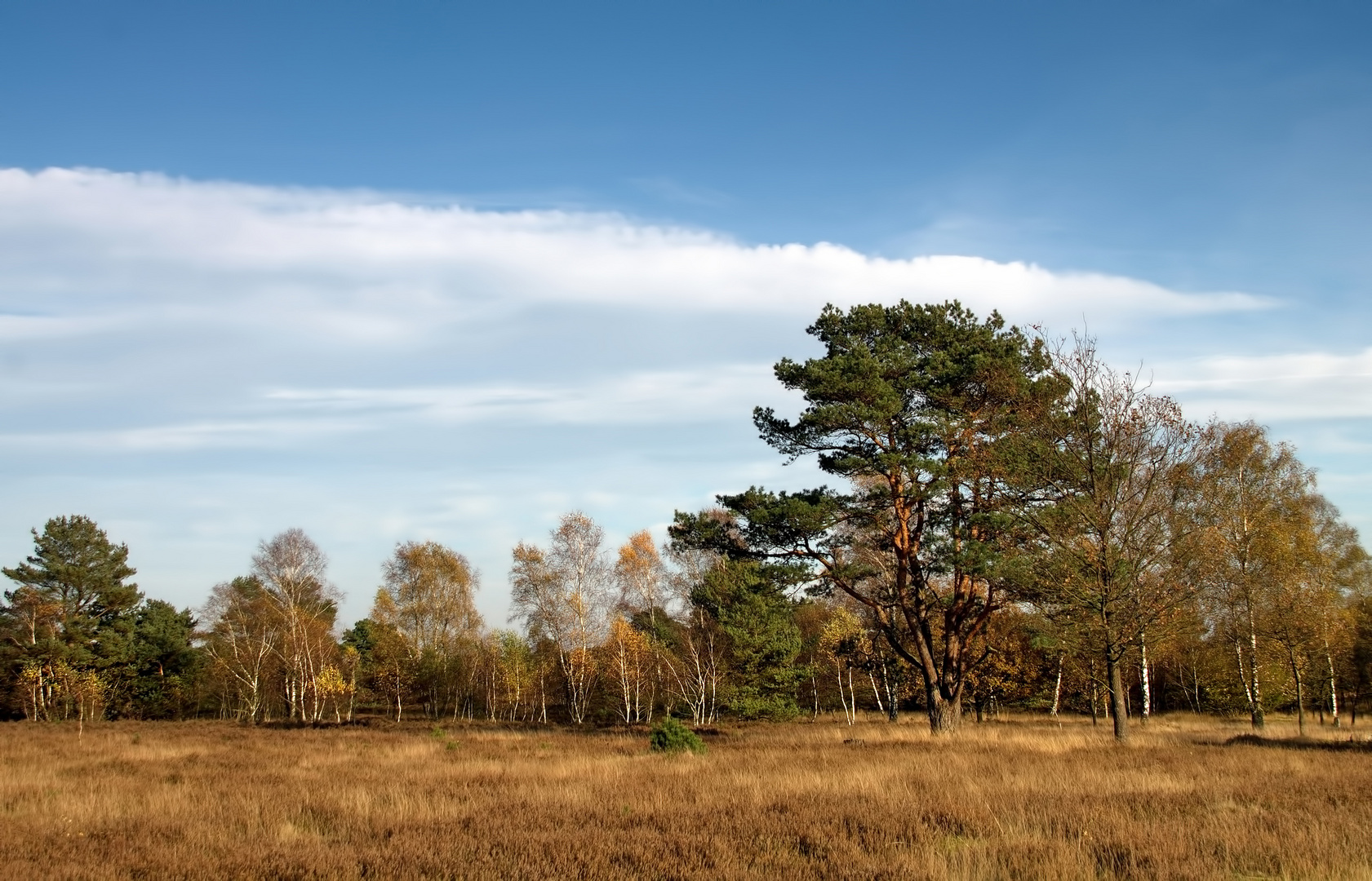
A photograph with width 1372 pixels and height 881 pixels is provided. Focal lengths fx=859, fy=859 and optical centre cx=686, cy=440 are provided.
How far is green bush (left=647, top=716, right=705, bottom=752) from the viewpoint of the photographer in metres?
20.1

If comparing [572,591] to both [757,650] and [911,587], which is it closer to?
[757,650]

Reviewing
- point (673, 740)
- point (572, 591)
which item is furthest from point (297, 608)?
point (673, 740)

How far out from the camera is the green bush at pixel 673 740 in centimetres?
2012

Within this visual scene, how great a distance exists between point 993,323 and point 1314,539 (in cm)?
1599

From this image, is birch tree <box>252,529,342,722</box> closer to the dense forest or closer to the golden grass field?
the dense forest

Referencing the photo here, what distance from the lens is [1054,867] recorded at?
7.54m

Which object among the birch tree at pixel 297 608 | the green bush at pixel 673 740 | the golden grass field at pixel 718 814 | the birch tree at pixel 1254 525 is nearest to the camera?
the golden grass field at pixel 718 814

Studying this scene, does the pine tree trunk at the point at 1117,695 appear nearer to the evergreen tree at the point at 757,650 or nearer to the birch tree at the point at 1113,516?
the birch tree at the point at 1113,516

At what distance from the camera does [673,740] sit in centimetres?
2027

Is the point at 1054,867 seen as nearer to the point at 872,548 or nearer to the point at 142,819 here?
the point at 142,819

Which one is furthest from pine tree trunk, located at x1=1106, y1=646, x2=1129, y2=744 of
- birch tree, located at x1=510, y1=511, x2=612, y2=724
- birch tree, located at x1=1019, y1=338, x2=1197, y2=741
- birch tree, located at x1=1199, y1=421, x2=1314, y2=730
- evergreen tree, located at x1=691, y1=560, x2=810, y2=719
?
birch tree, located at x1=510, y1=511, x2=612, y2=724

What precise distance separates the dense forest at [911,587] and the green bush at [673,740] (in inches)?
184

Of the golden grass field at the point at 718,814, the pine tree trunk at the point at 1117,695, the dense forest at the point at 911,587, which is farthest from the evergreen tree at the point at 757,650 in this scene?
the golden grass field at the point at 718,814

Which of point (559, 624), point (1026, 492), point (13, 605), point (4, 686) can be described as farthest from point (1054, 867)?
point (4, 686)
